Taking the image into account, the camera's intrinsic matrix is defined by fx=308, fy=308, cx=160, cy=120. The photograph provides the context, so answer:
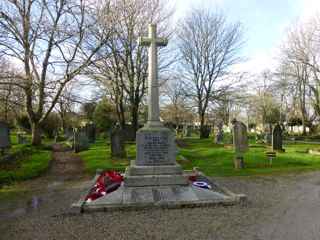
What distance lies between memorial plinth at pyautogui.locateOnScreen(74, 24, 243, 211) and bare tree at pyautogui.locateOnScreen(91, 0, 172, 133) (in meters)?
16.0

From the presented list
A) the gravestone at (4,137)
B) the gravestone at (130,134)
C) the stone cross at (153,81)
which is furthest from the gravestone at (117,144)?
the gravestone at (130,134)

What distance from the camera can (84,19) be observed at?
22.6 meters

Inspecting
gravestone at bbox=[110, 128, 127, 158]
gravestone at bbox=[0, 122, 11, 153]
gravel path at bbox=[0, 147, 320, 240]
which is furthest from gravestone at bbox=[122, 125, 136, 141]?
gravel path at bbox=[0, 147, 320, 240]

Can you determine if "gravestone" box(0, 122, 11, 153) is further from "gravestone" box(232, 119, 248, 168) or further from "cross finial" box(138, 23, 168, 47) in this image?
"gravestone" box(232, 119, 248, 168)

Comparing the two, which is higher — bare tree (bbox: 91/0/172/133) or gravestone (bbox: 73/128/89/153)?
bare tree (bbox: 91/0/172/133)

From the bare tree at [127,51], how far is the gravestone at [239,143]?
13.9 meters

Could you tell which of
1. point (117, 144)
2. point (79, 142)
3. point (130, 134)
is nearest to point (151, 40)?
point (117, 144)

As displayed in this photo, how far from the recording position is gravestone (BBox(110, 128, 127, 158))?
16.4 metres

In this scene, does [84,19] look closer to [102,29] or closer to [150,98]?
[102,29]

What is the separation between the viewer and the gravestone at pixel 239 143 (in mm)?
13016

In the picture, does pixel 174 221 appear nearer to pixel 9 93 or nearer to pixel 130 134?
pixel 9 93

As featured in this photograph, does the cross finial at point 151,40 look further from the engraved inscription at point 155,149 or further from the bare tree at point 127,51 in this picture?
the bare tree at point 127,51

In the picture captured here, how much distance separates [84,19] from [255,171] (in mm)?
16893

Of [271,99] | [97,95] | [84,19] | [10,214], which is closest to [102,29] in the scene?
[84,19]
